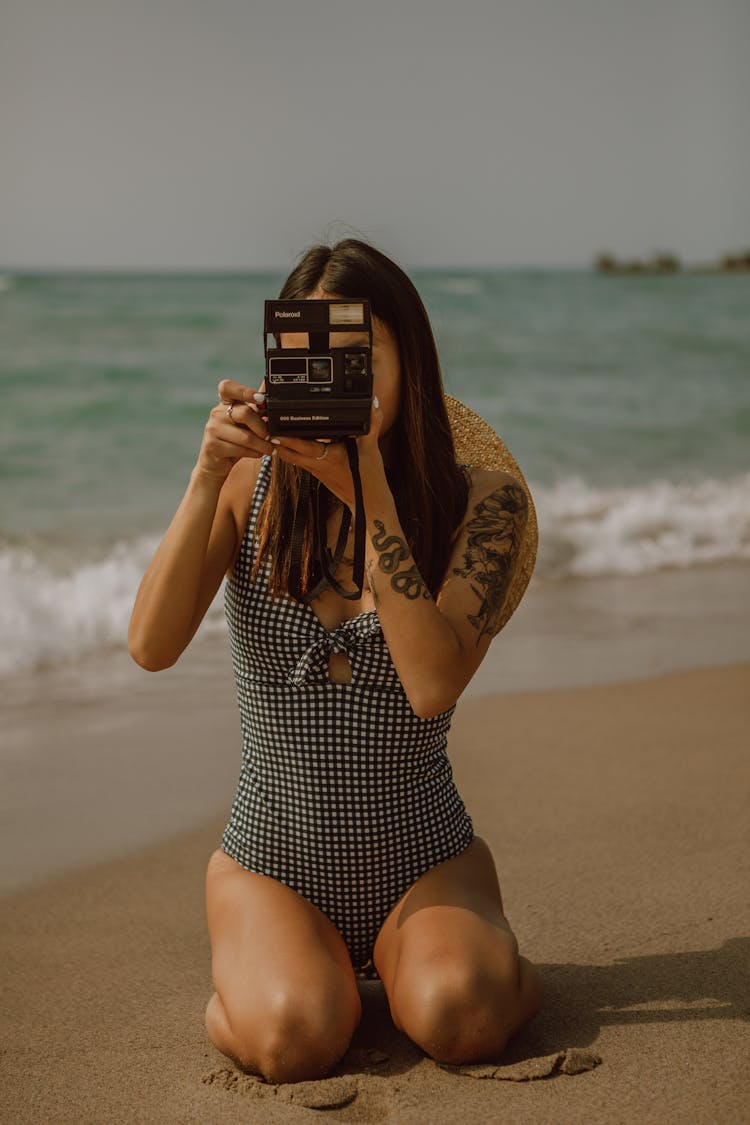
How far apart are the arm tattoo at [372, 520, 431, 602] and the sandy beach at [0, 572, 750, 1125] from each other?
809 mm

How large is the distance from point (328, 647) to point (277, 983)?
58cm

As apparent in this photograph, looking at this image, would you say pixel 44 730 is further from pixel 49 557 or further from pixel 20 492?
pixel 20 492

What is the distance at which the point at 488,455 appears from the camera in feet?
9.08

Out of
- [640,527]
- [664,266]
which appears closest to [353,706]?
[640,527]

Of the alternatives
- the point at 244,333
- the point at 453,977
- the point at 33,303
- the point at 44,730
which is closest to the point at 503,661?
the point at 44,730

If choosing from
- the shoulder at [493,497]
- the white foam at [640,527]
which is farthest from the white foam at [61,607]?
the shoulder at [493,497]

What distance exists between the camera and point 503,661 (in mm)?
4848

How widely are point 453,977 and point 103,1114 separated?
0.61 metres

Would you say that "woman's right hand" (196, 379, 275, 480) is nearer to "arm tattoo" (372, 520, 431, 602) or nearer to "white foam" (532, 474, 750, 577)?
"arm tattoo" (372, 520, 431, 602)

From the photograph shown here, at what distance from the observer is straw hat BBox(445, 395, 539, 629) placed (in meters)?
2.75

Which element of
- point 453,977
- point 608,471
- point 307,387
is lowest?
point 608,471

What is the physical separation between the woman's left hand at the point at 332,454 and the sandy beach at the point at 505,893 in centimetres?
102

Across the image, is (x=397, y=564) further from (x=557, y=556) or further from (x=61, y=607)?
(x=557, y=556)

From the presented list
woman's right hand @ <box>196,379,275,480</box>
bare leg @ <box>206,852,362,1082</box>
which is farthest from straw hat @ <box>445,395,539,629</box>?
bare leg @ <box>206,852,362,1082</box>
